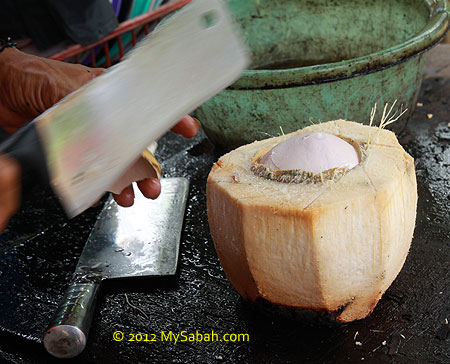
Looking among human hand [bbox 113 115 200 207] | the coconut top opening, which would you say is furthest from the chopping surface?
the coconut top opening

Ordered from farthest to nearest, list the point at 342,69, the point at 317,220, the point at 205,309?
the point at 342,69 < the point at 205,309 < the point at 317,220

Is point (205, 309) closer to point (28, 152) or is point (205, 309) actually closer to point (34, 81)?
point (28, 152)

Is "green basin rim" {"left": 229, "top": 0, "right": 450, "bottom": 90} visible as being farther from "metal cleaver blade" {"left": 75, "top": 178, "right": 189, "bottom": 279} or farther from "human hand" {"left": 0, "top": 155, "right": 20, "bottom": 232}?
"human hand" {"left": 0, "top": 155, "right": 20, "bottom": 232}

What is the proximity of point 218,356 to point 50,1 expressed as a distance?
171 cm

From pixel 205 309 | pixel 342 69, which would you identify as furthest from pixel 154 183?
pixel 342 69

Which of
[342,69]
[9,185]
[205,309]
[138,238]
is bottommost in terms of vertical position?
[205,309]

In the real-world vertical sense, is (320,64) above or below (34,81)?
below

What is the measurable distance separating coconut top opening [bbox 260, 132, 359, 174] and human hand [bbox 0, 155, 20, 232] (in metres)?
0.51

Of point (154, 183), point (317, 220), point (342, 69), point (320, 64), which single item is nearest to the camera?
point (317, 220)

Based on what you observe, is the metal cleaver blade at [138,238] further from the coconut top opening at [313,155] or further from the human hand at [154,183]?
the coconut top opening at [313,155]

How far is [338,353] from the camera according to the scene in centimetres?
108

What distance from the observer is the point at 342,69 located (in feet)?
4.74

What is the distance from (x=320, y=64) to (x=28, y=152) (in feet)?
3.67

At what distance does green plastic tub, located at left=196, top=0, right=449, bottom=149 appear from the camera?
1.48 metres
